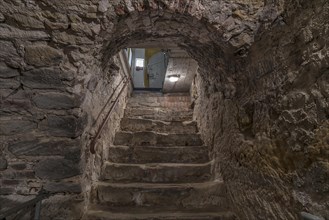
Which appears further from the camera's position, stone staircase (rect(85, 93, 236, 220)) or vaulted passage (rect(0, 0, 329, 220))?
stone staircase (rect(85, 93, 236, 220))

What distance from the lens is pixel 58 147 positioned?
5.28 feet

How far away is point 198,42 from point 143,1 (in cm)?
68

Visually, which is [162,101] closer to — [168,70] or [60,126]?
[168,70]

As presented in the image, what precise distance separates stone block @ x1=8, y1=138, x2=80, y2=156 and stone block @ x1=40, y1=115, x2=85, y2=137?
5 cm

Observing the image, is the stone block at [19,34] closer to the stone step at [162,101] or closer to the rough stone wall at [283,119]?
the rough stone wall at [283,119]

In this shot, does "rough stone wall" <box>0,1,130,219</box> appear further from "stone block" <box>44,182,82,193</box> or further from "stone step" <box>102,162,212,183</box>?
"stone step" <box>102,162,212,183</box>

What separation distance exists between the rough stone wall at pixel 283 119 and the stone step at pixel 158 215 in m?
0.18

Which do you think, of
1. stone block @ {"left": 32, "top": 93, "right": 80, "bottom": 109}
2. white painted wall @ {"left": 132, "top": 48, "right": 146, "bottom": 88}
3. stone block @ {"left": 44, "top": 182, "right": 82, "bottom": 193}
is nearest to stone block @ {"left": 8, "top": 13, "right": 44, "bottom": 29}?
stone block @ {"left": 32, "top": 93, "right": 80, "bottom": 109}

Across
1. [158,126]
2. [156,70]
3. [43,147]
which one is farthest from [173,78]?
[156,70]

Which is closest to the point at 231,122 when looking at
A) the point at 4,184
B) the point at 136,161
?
the point at 136,161

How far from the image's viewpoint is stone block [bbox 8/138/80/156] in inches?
62.4

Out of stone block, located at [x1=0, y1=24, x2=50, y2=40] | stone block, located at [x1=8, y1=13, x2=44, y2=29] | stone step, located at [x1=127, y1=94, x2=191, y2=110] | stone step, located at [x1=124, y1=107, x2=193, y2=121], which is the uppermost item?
stone block, located at [x1=8, y1=13, x2=44, y2=29]

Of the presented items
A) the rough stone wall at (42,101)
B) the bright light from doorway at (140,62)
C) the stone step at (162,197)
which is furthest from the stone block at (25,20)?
the bright light from doorway at (140,62)

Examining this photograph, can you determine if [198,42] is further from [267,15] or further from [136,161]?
[136,161]
